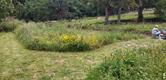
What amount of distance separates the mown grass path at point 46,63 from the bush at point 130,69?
144cm

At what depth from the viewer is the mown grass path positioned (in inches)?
397

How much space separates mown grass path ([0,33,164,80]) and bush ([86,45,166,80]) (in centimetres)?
144

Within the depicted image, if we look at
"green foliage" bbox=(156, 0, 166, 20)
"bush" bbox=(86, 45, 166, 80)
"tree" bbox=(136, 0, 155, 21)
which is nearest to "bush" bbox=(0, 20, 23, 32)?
"tree" bbox=(136, 0, 155, 21)

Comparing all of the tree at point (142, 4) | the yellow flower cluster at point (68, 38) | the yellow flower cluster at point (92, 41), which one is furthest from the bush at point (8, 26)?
the tree at point (142, 4)

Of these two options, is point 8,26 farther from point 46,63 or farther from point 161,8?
point 46,63

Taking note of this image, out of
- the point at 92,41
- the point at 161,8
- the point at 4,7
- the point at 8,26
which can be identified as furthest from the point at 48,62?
the point at 161,8

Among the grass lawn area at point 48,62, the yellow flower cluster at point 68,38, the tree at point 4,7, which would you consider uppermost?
the tree at point 4,7

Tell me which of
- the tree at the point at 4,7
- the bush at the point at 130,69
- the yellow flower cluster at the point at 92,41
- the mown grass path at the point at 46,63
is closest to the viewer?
the bush at the point at 130,69

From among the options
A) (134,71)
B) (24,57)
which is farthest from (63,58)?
(134,71)

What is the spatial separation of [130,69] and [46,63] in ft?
15.1

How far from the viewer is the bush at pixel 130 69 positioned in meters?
7.89

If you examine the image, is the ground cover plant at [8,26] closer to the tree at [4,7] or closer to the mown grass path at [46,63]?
the tree at [4,7]

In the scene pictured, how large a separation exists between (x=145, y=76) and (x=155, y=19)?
2477cm

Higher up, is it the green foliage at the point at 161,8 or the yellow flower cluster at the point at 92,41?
the yellow flower cluster at the point at 92,41
